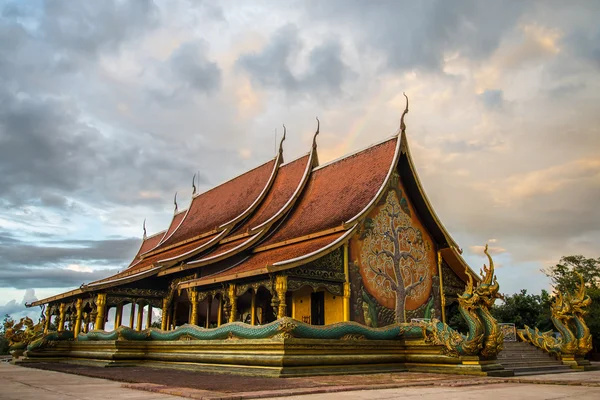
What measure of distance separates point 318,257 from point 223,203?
8.72 metres

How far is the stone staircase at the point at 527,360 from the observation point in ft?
35.5

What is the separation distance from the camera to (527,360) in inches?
465

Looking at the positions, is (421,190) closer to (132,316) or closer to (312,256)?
(312,256)

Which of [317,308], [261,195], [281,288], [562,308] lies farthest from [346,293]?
[261,195]

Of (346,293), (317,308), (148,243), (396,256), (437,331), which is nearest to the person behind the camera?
(437,331)

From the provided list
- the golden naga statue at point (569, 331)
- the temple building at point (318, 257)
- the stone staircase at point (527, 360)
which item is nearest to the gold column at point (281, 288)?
the temple building at point (318, 257)

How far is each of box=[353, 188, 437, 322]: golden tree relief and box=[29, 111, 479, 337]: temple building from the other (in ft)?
0.09

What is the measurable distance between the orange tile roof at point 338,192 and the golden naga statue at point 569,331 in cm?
522

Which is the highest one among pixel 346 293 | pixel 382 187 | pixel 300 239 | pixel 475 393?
pixel 382 187

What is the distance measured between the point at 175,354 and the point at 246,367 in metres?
3.21

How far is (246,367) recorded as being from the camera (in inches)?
397

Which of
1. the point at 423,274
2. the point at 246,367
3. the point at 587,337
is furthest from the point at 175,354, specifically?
the point at 587,337

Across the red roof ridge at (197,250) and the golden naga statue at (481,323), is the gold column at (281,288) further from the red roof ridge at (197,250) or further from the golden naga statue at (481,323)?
the red roof ridge at (197,250)

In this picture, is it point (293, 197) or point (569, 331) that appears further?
point (293, 197)
